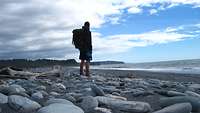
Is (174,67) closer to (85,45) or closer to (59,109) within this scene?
(85,45)

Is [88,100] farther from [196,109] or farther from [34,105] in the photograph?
[196,109]

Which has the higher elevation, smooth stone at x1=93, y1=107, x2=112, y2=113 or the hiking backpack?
the hiking backpack

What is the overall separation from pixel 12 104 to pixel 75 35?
25.1 feet

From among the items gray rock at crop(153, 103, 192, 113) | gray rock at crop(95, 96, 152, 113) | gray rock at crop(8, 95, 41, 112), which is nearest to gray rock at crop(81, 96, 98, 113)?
gray rock at crop(95, 96, 152, 113)

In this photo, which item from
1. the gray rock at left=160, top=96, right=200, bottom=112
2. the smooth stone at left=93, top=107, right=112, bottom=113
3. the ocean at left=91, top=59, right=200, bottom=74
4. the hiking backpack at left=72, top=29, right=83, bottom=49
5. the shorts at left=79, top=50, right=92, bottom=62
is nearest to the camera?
the smooth stone at left=93, top=107, right=112, bottom=113

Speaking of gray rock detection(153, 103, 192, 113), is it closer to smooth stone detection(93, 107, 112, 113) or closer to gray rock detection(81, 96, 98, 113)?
smooth stone detection(93, 107, 112, 113)

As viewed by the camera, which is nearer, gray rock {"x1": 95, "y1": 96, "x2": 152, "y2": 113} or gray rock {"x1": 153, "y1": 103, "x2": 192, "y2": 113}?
gray rock {"x1": 153, "y1": 103, "x2": 192, "y2": 113}

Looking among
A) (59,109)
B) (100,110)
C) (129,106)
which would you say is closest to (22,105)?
(59,109)

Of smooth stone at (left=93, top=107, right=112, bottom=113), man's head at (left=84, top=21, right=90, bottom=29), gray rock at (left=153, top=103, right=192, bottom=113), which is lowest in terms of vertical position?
smooth stone at (left=93, top=107, right=112, bottom=113)

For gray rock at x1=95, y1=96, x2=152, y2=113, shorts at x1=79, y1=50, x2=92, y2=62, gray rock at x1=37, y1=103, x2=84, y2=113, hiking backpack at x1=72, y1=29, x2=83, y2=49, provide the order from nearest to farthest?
gray rock at x1=37, y1=103, x2=84, y2=113
gray rock at x1=95, y1=96, x2=152, y2=113
shorts at x1=79, y1=50, x2=92, y2=62
hiking backpack at x1=72, y1=29, x2=83, y2=49

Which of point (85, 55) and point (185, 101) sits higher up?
point (85, 55)

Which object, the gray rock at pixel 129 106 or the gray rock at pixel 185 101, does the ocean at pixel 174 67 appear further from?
the gray rock at pixel 129 106

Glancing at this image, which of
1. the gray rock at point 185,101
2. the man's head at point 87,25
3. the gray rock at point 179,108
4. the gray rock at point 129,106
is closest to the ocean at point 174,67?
the man's head at point 87,25

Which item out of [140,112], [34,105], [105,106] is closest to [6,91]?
[34,105]
